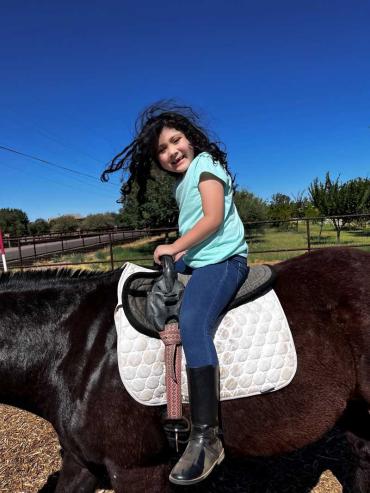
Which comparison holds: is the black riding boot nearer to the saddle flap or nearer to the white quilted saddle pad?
the white quilted saddle pad

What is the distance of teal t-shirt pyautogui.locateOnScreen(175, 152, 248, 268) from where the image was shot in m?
2.01

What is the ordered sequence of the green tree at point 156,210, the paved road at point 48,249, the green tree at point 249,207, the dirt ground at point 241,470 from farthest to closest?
1. the green tree at point 249,207
2. the green tree at point 156,210
3. the paved road at point 48,249
4. the dirt ground at point 241,470

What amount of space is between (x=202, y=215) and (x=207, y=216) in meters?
0.17

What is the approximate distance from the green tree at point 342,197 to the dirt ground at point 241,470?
100 ft

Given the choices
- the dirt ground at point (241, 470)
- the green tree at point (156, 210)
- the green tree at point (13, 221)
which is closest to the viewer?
the dirt ground at point (241, 470)

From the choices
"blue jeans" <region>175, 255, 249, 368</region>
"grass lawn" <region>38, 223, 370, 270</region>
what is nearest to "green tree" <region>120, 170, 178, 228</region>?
"grass lawn" <region>38, 223, 370, 270</region>

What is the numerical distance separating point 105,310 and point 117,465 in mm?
777

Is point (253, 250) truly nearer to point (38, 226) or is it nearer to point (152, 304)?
point (152, 304)

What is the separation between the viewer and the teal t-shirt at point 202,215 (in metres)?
2.01

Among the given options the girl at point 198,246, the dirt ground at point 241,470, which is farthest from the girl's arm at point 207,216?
the dirt ground at point 241,470

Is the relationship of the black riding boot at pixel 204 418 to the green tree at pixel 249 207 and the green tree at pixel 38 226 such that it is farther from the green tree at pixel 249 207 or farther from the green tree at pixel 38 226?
the green tree at pixel 38 226

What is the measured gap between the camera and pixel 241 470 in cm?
302

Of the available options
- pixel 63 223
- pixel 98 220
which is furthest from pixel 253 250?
pixel 63 223

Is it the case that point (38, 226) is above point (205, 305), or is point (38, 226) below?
above
